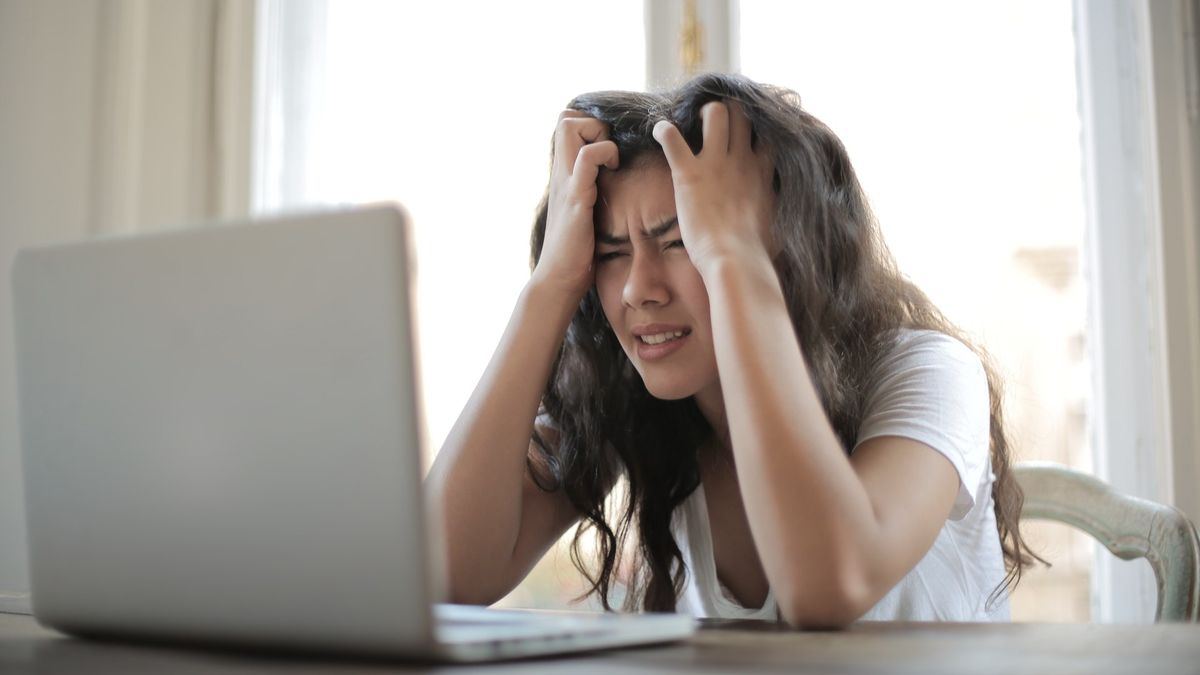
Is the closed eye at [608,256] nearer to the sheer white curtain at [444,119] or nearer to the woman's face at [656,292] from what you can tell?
the woman's face at [656,292]

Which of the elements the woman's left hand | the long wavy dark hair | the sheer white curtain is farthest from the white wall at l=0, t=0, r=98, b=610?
the woman's left hand

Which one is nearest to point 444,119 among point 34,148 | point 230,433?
point 34,148

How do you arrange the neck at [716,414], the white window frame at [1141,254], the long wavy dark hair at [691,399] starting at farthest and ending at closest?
1. the white window frame at [1141,254]
2. the neck at [716,414]
3. the long wavy dark hair at [691,399]

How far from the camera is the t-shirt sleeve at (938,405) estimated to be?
1.09m

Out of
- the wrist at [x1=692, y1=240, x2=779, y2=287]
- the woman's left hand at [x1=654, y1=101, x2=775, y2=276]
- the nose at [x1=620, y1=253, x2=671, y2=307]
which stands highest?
the woman's left hand at [x1=654, y1=101, x2=775, y2=276]

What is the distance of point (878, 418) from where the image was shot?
113 centimetres

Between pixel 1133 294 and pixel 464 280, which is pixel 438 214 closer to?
pixel 464 280

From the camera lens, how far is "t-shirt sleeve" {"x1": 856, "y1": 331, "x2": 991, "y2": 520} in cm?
109

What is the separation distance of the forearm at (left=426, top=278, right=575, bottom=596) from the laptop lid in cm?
56

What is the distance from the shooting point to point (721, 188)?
123cm

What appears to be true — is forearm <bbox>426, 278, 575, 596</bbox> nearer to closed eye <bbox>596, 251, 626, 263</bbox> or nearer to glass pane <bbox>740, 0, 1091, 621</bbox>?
closed eye <bbox>596, 251, 626, 263</bbox>

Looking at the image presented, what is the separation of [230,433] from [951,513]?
84cm

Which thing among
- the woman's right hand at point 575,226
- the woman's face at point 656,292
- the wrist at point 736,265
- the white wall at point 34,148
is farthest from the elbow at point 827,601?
the white wall at point 34,148

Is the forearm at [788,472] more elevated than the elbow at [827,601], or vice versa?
the forearm at [788,472]
